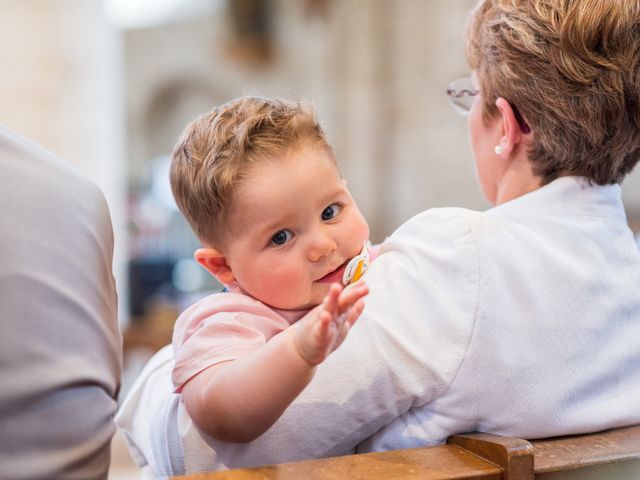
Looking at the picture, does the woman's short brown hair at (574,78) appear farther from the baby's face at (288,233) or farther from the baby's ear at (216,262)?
the baby's ear at (216,262)

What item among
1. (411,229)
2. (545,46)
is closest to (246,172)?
(411,229)

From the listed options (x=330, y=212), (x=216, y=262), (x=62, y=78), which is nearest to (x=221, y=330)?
(x=216, y=262)

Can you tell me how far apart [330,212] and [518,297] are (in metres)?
0.32

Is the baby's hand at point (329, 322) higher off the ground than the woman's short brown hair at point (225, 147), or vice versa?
the woman's short brown hair at point (225, 147)

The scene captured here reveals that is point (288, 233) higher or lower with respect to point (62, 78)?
higher

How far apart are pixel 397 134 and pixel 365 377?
7.69 meters

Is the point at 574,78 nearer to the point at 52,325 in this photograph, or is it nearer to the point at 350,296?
the point at 350,296

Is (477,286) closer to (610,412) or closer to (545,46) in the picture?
(610,412)

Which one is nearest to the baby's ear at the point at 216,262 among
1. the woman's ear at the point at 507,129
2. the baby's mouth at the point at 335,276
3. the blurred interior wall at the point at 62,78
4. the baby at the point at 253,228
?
the baby at the point at 253,228

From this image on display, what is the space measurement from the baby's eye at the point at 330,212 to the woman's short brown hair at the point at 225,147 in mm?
90

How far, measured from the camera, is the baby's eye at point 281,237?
1.25 m

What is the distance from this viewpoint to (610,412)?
1.30 metres

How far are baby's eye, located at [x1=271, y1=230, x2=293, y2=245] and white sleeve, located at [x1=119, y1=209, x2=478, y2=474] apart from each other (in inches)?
5.8

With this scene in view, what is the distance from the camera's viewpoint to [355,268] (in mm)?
1271
